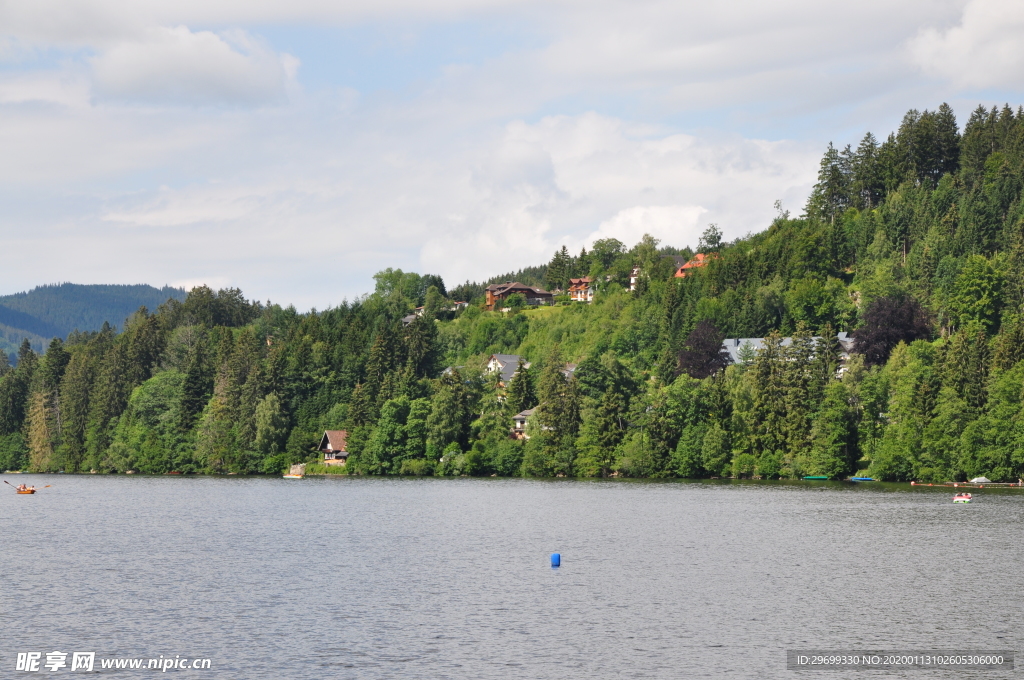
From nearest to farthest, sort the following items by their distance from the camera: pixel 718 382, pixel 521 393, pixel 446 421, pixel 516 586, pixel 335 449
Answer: pixel 516 586
pixel 718 382
pixel 446 421
pixel 521 393
pixel 335 449

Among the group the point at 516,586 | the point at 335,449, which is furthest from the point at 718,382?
the point at 516,586

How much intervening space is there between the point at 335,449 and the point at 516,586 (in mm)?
114262

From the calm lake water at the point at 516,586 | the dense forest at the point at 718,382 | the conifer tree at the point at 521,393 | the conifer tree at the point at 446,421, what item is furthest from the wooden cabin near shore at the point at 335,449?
the calm lake water at the point at 516,586

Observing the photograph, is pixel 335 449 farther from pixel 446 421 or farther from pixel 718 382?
pixel 718 382

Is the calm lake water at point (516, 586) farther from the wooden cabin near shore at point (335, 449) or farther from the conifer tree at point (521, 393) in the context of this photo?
the wooden cabin near shore at point (335, 449)

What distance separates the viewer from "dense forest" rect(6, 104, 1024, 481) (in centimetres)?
12331

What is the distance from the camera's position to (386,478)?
476 ft

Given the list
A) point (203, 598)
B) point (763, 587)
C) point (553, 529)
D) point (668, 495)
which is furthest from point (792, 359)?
point (203, 598)

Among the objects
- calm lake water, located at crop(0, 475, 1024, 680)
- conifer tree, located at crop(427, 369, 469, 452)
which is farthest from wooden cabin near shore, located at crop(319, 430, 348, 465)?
calm lake water, located at crop(0, 475, 1024, 680)

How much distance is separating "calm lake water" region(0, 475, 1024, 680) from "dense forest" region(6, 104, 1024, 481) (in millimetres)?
30434

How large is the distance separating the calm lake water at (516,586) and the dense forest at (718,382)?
99.9 feet

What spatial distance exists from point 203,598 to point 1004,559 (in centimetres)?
4175

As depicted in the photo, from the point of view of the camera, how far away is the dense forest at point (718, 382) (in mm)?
123312

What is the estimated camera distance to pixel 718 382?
13712 centimetres
